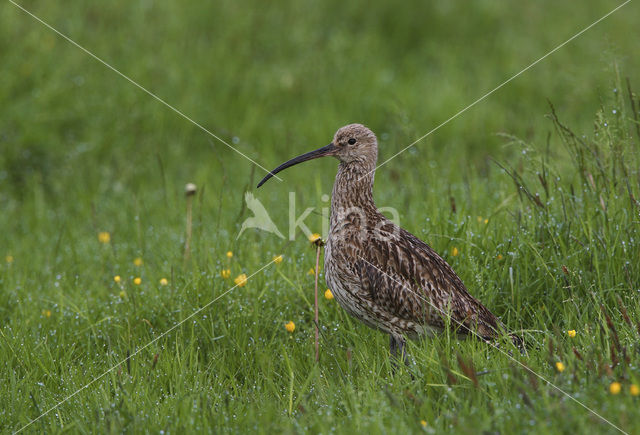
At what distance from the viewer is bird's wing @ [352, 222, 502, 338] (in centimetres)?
457

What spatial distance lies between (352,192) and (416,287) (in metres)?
0.85

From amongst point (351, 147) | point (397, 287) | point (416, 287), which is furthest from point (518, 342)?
point (351, 147)

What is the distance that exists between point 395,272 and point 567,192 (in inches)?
67.4

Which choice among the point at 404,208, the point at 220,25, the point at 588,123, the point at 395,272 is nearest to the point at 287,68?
the point at 220,25

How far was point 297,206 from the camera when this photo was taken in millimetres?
6734

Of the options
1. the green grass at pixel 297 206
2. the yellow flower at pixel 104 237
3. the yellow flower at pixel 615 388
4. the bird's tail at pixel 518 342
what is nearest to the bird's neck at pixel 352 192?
the green grass at pixel 297 206

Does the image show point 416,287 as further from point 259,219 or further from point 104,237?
point 104,237

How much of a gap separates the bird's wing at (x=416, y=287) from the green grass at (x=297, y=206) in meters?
0.26

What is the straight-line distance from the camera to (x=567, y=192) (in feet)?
18.3

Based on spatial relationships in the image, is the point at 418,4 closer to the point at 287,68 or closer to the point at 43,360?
the point at 287,68

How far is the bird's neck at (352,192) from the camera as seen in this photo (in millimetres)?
5043

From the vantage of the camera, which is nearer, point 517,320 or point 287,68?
point 517,320

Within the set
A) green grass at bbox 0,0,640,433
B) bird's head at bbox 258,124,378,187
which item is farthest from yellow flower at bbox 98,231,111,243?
bird's head at bbox 258,124,378,187

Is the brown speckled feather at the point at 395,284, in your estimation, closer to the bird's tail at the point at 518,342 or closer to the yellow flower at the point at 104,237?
the bird's tail at the point at 518,342
